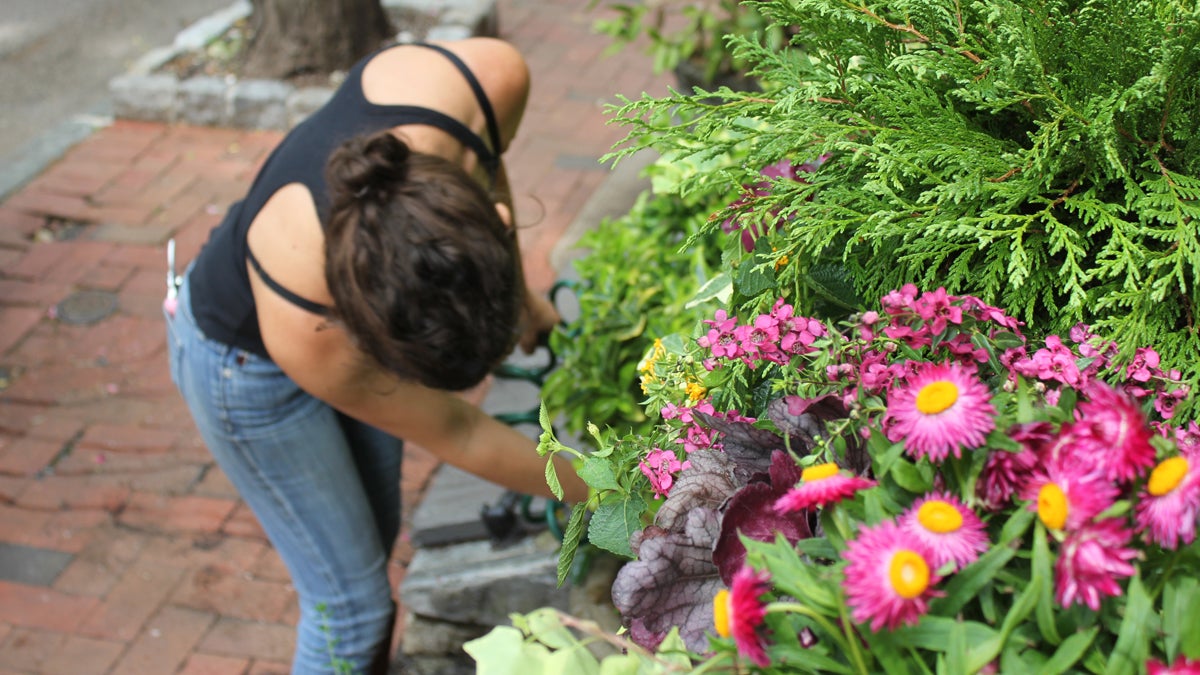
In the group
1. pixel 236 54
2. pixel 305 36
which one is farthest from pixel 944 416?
pixel 236 54

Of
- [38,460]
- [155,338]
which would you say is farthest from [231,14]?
[38,460]

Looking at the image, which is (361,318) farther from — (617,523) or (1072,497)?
(1072,497)

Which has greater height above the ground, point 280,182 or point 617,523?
point 617,523

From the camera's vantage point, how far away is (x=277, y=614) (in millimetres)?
3121

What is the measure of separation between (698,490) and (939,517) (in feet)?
0.86

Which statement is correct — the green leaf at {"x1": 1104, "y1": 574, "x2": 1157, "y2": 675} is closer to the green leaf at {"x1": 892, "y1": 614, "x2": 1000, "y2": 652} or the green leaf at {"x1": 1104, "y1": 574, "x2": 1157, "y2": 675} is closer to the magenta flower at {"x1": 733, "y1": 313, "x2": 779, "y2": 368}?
the green leaf at {"x1": 892, "y1": 614, "x2": 1000, "y2": 652}

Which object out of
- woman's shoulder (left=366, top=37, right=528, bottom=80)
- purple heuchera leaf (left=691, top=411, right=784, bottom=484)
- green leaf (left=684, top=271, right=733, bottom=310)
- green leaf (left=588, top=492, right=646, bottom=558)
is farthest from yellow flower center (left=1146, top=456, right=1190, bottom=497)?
woman's shoulder (left=366, top=37, right=528, bottom=80)

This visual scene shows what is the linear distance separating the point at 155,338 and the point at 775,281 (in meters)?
3.55

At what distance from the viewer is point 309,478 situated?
2.26m

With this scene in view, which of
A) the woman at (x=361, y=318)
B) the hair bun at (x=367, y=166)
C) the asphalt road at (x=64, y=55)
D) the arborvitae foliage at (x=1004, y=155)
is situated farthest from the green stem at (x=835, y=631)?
the asphalt road at (x=64, y=55)

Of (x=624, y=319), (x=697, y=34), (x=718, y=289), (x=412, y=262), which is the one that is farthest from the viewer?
(x=697, y=34)

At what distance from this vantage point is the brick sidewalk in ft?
10.1

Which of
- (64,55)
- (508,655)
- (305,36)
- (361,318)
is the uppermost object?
(508,655)

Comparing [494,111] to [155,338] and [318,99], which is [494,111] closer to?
[155,338]
